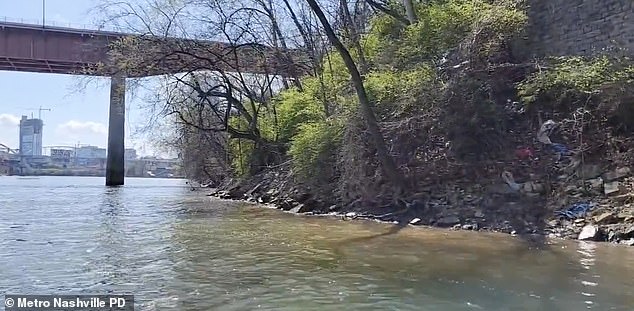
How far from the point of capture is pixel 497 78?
12.6 metres

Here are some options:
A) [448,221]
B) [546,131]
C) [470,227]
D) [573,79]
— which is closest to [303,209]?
[448,221]

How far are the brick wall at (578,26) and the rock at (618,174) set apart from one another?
2813 mm

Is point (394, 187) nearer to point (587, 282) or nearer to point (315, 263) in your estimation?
point (315, 263)

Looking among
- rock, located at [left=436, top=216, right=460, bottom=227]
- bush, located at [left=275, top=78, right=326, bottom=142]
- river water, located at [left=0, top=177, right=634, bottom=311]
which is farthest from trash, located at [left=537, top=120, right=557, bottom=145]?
bush, located at [left=275, top=78, right=326, bottom=142]

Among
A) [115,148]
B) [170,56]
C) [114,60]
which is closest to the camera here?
[114,60]

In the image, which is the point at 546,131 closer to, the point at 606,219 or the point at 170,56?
the point at 606,219

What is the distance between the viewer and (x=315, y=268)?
6.18 metres

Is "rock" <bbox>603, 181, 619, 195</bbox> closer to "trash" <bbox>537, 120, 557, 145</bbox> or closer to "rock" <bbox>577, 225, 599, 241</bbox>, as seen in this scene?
"rock" <bbox>577, 225, 599, 241</bbox>

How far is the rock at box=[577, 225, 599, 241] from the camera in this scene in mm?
8688

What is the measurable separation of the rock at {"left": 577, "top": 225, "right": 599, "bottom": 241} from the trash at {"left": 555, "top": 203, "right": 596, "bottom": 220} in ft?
1.78

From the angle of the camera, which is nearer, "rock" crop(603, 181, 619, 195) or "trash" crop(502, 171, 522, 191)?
"rock" crop(603, 181, 619, 195)

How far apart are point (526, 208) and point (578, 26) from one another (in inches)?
199

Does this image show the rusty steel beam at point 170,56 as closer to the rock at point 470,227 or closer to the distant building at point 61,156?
the rock at point 470,227

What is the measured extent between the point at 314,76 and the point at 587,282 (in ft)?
50.8
